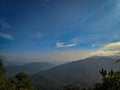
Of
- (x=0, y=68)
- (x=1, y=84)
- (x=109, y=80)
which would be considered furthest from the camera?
(x=0, y=68)

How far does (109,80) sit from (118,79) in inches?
39.1

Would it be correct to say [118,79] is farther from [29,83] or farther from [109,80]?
[29,83]

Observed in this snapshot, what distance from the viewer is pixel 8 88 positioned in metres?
49.6

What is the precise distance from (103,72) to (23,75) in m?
73.6

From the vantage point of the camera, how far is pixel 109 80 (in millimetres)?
19875

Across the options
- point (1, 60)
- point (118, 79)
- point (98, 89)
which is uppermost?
point (1, 60)

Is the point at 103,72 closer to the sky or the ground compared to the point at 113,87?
closer to the sky

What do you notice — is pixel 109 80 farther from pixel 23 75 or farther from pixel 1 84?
pixel 23 75

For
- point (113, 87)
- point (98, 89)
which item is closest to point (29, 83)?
point (98, 89)

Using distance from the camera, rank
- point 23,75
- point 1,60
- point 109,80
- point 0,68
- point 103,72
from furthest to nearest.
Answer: point 23,75
point 0,68
point 1,60
point 109,80
point 103,72

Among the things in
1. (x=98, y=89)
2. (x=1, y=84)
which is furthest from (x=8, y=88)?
(x=98, y=89)

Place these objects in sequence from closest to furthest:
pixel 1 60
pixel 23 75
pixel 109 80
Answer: pixel 109 80 → pixel 1 60 → pixel 23 75

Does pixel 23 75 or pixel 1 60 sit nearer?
pixel 1 60

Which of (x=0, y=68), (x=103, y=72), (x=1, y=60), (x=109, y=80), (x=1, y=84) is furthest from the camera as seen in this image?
(x=0, y=68)
